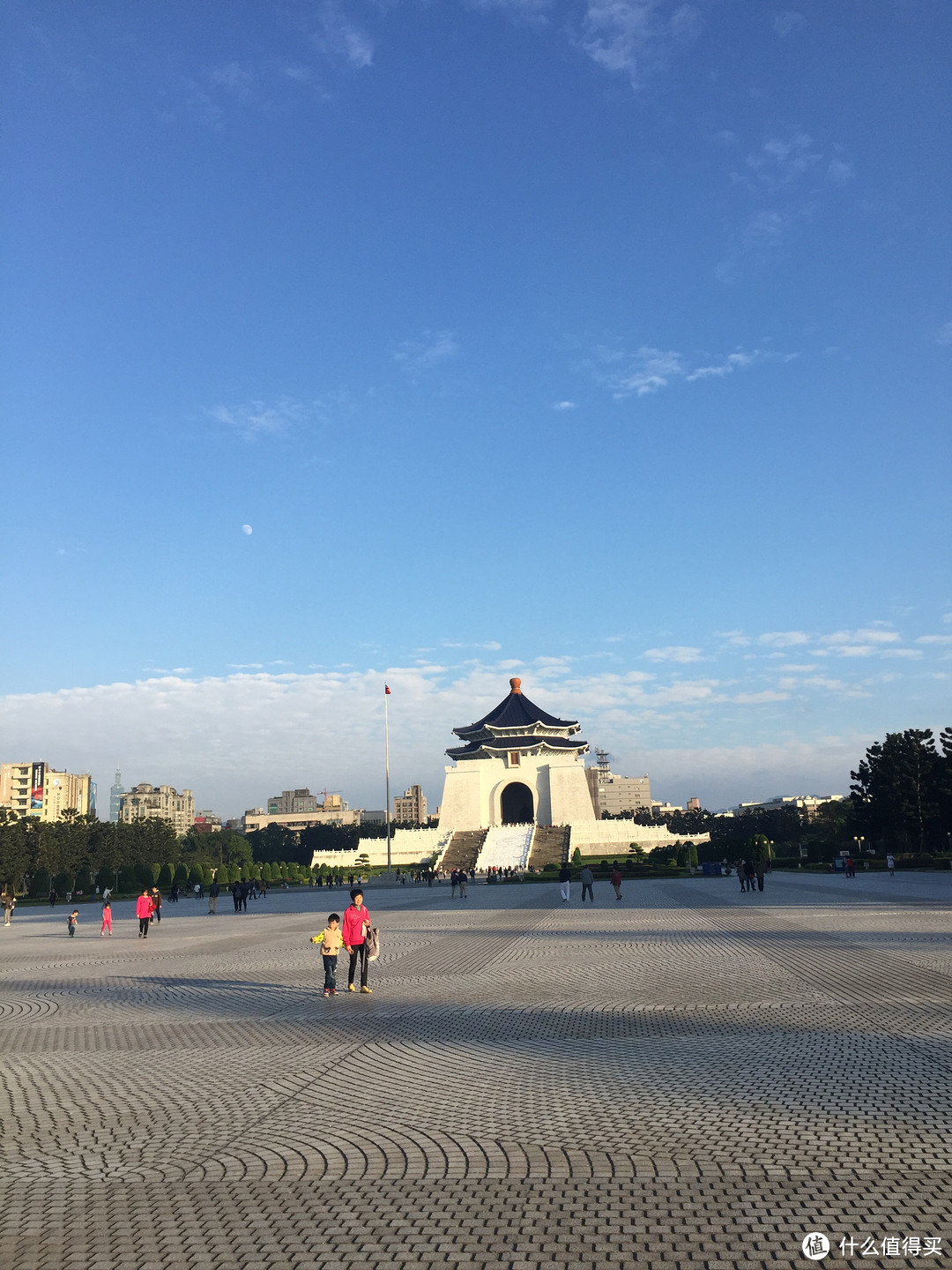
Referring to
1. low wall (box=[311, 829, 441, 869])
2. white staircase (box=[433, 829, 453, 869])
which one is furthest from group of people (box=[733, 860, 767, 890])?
low wall (box=[311, 829, 441, 869])

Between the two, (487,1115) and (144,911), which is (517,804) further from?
(487,1115)

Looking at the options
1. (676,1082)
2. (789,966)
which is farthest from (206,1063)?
(789,966)

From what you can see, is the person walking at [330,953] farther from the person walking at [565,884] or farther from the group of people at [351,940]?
the person walking at [565,884]

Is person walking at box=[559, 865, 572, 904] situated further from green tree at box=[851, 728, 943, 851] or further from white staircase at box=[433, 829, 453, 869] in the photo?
white staircase at box=[433, 829, 453, 869]

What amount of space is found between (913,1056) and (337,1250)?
4.80m

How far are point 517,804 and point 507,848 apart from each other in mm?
19569

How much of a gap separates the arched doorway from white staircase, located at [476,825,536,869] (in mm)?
10781

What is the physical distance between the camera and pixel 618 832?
6644cm

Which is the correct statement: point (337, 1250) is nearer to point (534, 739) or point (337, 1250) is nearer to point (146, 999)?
point (146, 999)

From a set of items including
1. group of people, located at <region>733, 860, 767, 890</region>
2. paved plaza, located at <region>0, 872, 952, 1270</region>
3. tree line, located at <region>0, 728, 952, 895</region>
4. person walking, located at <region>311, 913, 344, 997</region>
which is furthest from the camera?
tree line, located at <region>0, 728, 952, 895</region>

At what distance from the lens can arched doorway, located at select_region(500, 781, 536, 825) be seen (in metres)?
80.9

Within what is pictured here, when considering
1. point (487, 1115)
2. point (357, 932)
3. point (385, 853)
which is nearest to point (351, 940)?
point (357, 932)

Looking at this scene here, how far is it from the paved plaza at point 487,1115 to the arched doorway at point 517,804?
226 ft

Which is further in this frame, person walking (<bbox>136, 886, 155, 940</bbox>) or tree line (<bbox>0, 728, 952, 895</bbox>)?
tree line (<bbox>0, 728, 952, 895</bbox>)
